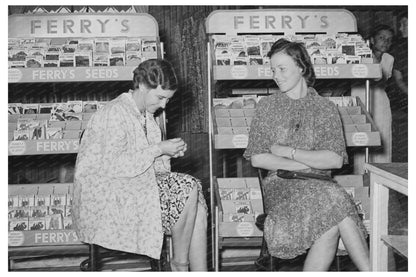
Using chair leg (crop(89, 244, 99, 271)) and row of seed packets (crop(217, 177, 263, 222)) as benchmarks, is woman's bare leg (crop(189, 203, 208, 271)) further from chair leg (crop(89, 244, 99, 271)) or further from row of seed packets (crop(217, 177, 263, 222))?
chair leg (crop(89, 244, 99, 271))

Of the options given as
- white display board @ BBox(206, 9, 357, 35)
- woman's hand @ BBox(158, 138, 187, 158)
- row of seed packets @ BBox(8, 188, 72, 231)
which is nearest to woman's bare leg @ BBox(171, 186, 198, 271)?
woman's hand @ BBox(158, 138, 187, 158)

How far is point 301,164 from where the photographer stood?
2.89 m

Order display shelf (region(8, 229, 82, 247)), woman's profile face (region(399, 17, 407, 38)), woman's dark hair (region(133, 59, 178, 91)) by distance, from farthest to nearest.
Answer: woman's profile face (region(399, 17, 407, 38)), display shelf (region(8, 229, 82, 247)), woman's dark hair (region(133, 59, 178, 91))

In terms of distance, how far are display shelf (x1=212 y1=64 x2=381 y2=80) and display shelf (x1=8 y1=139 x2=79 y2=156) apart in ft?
3.22

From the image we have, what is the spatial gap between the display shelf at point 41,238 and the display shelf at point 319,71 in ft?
4.26

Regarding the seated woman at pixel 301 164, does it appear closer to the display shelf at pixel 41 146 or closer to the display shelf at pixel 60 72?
the display shelf at pixel 60 72

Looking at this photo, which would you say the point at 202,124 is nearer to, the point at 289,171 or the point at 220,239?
the point at 220,239

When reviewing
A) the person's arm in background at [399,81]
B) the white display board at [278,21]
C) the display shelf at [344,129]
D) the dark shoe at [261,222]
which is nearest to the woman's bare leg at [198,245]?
the dark shoe at [261,222]

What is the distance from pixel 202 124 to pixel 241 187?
2154mm

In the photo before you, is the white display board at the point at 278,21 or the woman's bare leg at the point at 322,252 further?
the white display board at the point at 278,21

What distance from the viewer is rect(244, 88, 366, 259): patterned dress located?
8.88 ft

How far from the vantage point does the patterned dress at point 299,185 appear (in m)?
2.71

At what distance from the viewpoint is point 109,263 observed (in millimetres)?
3867

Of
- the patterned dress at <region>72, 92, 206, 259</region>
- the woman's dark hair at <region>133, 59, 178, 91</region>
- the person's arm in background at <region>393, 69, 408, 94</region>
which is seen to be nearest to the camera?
the patterned dress at <region>72, 92, 206, 259</region>
